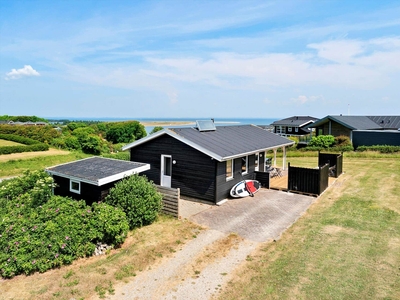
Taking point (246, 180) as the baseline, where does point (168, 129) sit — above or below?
above

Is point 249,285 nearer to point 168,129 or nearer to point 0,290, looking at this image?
point 0,290

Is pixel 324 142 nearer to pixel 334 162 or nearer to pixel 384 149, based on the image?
pixel 384 149

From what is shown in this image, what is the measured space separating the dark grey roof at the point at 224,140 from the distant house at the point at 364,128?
20448 mm

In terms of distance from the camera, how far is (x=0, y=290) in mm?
7543

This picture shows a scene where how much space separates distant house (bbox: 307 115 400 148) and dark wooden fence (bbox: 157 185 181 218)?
107 ft

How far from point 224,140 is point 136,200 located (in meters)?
7.36

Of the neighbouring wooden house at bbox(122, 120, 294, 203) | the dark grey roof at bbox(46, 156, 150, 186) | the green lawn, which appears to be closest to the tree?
the neighbouring wooden house at bbox(122, 120, 294, 203)

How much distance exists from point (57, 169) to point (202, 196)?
7131mm

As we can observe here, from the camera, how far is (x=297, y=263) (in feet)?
26.9

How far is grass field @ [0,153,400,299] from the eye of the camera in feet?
22.9

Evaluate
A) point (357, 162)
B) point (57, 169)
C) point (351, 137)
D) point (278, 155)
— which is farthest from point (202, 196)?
point (351, 137)

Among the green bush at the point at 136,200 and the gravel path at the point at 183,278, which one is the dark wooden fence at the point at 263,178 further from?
the gravel path at the point at 183,278

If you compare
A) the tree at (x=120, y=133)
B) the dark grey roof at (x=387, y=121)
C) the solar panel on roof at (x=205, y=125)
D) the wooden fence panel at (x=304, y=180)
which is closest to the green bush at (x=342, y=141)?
the dark grey roof at (x=387, y=121)

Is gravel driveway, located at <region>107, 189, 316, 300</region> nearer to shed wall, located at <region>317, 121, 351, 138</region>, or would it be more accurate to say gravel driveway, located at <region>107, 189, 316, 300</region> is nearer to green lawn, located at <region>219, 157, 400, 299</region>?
green lawn, located at <region>219, 157, 400, 299</region>
